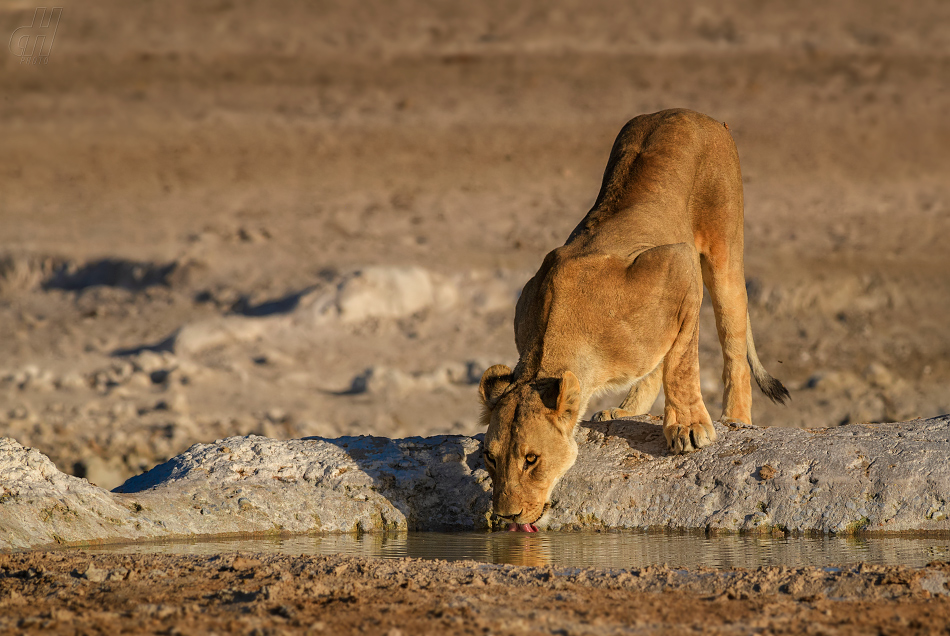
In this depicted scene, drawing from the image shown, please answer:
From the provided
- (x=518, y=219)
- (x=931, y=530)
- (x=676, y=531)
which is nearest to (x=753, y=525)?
(x=676, y=531)

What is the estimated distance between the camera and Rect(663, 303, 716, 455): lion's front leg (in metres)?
6.39

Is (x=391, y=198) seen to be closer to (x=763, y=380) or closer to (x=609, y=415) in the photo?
(x=763, y=380)

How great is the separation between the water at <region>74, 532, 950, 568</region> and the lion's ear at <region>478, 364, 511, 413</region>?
0.69 m

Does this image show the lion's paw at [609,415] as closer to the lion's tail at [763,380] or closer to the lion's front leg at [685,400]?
the lion's front leg at [685,400]

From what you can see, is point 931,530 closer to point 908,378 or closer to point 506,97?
point 908,378

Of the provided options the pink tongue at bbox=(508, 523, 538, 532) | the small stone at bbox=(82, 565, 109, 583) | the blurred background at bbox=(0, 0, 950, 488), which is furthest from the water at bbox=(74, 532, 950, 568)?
the blurred background at bbox=(0, 0, 950, 488)

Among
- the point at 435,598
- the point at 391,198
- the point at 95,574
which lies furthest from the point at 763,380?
the point at 391,198

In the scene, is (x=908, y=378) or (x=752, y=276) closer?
(x=908, y=378)

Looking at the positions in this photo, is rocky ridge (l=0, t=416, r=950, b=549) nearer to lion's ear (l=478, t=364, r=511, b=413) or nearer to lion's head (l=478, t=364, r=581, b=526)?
lion's head (l=478, t=364, r=581, b=526)

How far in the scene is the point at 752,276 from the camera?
14570 millimetres

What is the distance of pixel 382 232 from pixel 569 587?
41.1 ft

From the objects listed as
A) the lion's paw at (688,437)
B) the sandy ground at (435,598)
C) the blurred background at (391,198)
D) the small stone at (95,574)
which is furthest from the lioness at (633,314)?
the blurred background at (391,198)

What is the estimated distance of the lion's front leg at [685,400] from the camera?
21.0 ft

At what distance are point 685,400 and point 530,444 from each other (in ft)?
3.87
